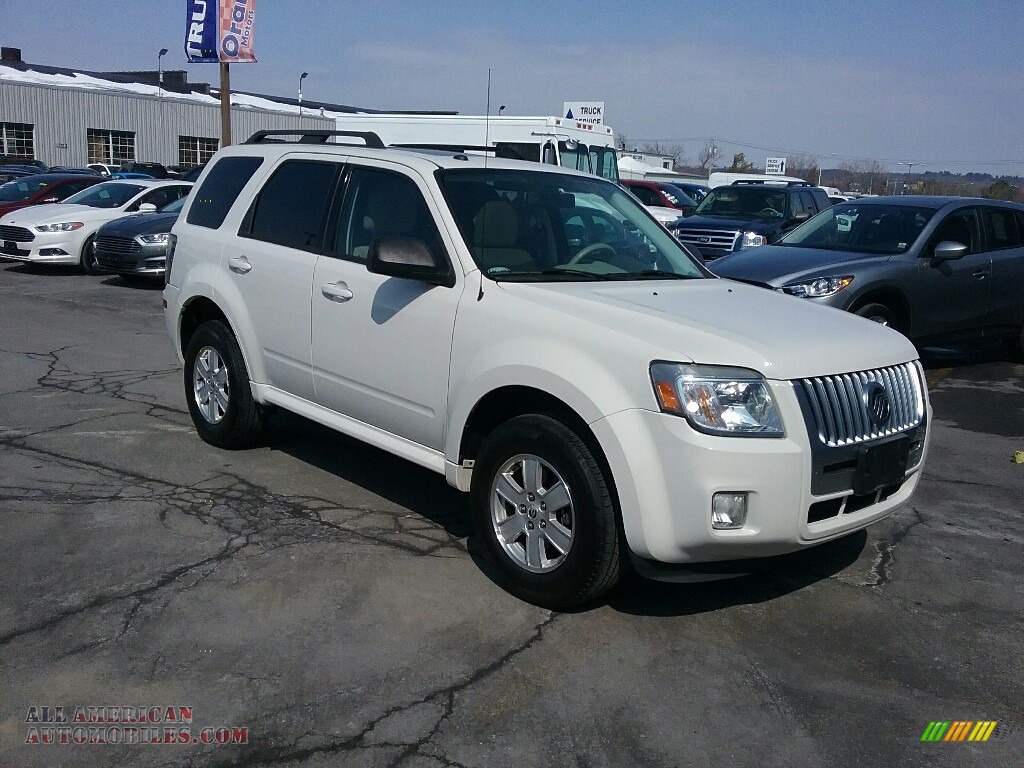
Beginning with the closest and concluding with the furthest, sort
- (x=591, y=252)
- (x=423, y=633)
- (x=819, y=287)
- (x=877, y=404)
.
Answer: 1. (x=423, y=633)
2. (x=877, y=404)
3. (x=591, y=252)
4. (x=819, y=287)

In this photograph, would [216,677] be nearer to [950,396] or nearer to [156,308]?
[950,396]

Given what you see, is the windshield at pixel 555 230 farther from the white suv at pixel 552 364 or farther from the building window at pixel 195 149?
the building window at pixel 195 149

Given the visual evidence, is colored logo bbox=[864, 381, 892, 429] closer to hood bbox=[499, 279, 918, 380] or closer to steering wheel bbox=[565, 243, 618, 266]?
hood bbox=[499, 279, 918, 380]

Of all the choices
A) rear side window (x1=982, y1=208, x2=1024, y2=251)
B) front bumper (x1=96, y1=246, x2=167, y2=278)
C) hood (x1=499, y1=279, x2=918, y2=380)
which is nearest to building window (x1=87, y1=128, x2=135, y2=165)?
front bumper (x1=96, y1=246, x2=167, y2=278)

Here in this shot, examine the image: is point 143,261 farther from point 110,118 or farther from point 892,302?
point 110,118

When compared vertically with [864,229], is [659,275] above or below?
below

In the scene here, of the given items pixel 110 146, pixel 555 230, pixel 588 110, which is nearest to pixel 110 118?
pixel 110 146

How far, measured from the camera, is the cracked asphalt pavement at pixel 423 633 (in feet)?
10.9

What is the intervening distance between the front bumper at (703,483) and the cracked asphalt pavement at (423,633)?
50cm

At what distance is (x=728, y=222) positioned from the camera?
15.2 meters

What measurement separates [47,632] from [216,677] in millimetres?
816

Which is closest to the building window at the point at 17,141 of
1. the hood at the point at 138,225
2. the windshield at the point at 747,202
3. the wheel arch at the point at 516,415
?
the hood at the point at 138,225

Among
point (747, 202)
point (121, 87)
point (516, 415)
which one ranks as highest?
point (121, 87)

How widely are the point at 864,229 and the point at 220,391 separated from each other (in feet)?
22.4
